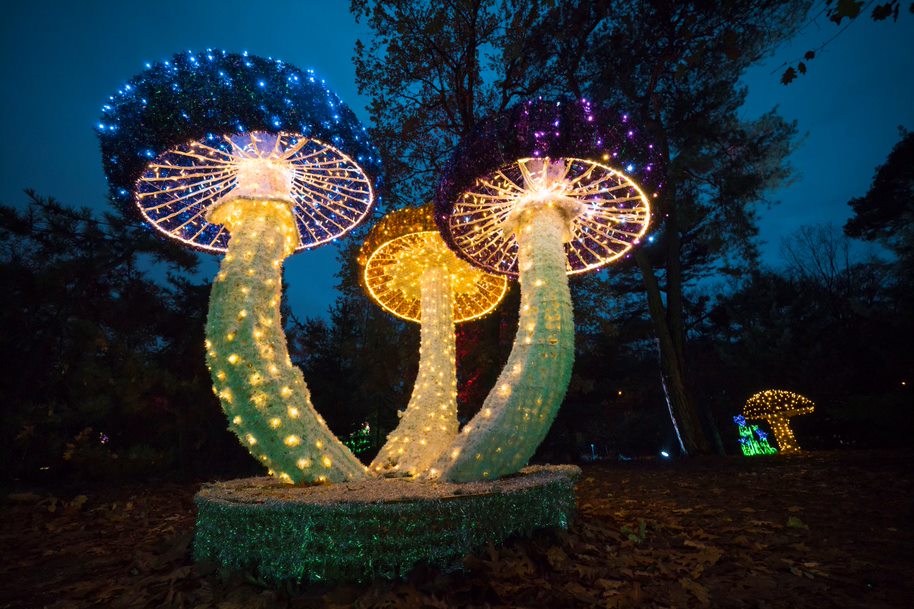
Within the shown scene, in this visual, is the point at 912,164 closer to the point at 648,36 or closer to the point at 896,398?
the point at 896,398

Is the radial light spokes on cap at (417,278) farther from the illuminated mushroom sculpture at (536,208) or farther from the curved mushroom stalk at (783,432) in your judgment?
the curved mushroom stalk at (783,432)

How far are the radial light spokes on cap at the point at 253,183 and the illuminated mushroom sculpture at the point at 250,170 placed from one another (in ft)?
0.07

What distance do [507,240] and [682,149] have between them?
7222 millimetres

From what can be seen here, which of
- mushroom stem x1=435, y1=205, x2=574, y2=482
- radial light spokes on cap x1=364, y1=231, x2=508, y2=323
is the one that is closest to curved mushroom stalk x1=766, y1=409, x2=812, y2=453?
radial light spokes on cap x1=364, y1=231, x2=508, y2=323

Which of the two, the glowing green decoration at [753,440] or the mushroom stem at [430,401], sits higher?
the mushroom stem at [430,401]

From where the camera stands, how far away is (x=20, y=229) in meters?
7.01

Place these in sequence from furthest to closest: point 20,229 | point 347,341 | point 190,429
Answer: point 347,341 < point 190,429 < point 20,229

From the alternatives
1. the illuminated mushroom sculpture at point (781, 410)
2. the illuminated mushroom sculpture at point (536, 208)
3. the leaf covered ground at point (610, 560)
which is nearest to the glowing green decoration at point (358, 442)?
the leaf covered ground at point (610, 560)

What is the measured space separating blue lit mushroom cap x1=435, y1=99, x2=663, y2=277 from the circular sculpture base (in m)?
2.81

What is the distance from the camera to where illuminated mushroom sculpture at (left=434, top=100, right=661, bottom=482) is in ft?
11.9

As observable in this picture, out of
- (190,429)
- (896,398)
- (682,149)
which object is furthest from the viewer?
(682,149)

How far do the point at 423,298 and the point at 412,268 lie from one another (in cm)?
49

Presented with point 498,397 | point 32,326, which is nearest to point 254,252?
point 498,397

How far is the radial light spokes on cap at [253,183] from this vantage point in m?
4.23
